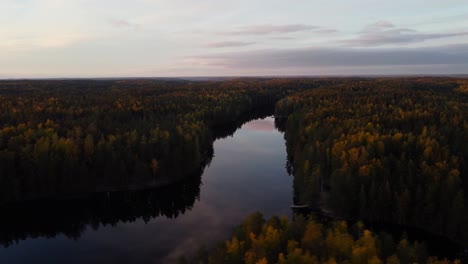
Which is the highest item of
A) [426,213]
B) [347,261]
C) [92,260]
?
[347,261]

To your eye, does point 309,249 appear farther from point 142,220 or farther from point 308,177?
point 142,220

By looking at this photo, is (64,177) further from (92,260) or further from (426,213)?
(426,213)

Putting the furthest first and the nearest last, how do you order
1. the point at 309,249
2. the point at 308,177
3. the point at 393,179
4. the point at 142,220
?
1. the point at 308,177
2. the point at 142,220
3. the point at 393,179
4. the point at 309,249

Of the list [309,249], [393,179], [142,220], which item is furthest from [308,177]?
[309,249]

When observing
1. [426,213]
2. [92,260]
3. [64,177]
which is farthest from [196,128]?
[426,213]

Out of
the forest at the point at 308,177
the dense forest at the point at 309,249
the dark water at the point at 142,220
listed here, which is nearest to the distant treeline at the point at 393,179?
the forest at the point at 308,177

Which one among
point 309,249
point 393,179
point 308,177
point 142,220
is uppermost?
point 309,249

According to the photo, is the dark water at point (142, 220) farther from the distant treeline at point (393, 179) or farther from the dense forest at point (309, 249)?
the dense forest at point (309, 249)

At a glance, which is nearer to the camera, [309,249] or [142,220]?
[309,249]
